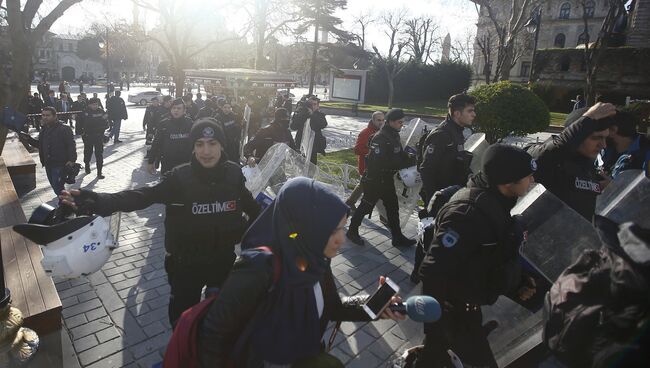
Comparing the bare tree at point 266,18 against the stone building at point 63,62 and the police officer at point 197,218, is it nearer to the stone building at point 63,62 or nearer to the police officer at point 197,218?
the police officer at point 197,218

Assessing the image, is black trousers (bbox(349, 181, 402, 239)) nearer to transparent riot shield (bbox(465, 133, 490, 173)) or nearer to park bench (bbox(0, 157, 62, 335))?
transparent riot shield (bbox(465, 133, 490, 173))

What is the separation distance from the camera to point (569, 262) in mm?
2822

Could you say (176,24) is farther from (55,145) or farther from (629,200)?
(629,200)

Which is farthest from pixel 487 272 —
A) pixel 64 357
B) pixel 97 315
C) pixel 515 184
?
pixel 97 315

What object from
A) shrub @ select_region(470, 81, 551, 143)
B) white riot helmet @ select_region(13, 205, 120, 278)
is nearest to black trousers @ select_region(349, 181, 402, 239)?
white riot helmet @ select_region(13, 205, 120, 278)

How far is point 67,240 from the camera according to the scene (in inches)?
105

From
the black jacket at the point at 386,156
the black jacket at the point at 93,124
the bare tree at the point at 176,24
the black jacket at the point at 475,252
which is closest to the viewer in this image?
the black jacket at the point at 475,252

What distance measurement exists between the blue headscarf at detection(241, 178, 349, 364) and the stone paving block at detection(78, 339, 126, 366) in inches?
96.0

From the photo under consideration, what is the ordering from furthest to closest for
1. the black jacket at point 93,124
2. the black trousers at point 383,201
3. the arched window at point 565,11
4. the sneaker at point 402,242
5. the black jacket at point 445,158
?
the arched window at point 565,11 → the black jacket at point 93,124 → the sneaker at point 402,242 → the black trousers at point 383,201 → the black jacket at point 445,158

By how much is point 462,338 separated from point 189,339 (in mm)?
1723

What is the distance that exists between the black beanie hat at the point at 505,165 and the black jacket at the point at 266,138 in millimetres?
4828

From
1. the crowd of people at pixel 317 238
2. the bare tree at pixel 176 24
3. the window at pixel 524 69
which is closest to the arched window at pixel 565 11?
the window at pixel 524 69

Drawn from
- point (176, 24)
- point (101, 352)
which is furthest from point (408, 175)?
point (176, 24)

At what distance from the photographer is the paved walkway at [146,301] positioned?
3678 mm
